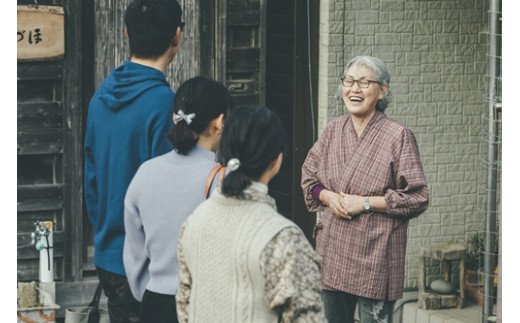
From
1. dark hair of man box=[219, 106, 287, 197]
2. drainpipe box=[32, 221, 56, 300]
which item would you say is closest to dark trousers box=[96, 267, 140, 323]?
dark hair of man box=[219, 106, 287, 197]

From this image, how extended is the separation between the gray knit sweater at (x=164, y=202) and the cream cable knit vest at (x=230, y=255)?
42cm

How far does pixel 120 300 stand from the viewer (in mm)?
5008

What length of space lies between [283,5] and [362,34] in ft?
2.30

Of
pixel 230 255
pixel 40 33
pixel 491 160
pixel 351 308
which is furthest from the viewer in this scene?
pixel 40 33

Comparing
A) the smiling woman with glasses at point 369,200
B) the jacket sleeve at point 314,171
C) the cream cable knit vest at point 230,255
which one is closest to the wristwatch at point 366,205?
the smiling woman with glasses at point 369,200

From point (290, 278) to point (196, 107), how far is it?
3.30 feet

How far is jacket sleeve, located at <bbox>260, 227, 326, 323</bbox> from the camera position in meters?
3.77

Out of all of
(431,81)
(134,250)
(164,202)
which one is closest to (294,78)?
(431,81)

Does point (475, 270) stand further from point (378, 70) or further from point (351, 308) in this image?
point (378, 70)

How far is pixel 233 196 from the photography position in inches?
155

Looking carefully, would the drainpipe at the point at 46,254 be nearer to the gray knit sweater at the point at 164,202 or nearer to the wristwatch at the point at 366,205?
the wristwatch at the point at 366,205

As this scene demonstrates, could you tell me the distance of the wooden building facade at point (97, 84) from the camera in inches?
299

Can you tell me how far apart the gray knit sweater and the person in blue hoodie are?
1.14 feet

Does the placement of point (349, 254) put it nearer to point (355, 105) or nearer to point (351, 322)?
point (351, 322)
